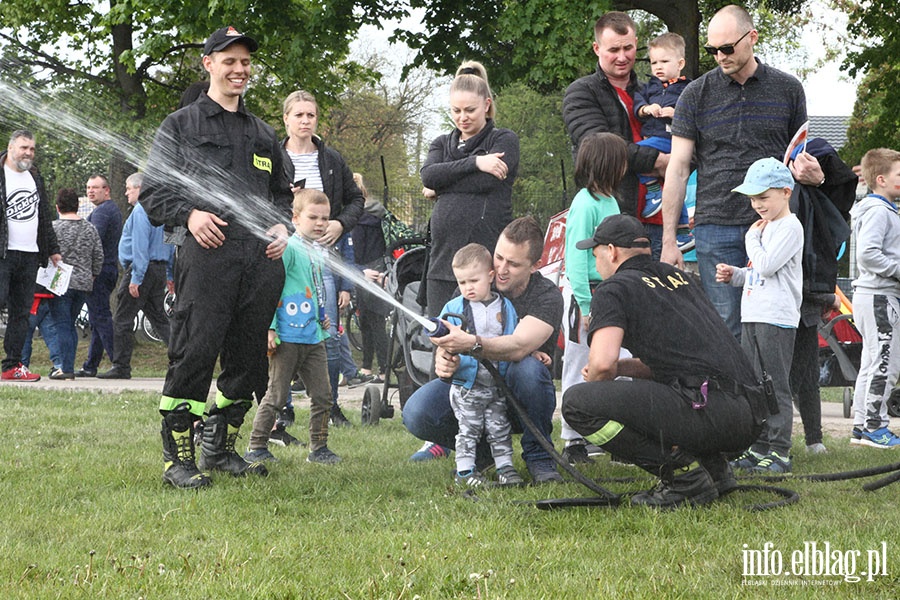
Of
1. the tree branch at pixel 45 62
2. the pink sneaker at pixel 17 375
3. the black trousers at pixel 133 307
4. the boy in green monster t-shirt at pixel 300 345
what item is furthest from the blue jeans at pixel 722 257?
the tree branch at pixel 45 62

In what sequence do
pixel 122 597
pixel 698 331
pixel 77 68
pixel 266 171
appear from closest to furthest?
1. pixel 122 597
2. pixel 698 331
3. pixel 266 171
4. pixel 77 68

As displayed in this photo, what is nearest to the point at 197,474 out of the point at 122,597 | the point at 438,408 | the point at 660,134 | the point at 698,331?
the point at 438,408

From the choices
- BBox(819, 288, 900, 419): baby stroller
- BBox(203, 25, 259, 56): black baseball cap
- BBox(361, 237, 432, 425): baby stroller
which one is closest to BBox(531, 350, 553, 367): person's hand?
BBox(361, 237, 432, 425): baby stroller

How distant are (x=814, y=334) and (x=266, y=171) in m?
3.45

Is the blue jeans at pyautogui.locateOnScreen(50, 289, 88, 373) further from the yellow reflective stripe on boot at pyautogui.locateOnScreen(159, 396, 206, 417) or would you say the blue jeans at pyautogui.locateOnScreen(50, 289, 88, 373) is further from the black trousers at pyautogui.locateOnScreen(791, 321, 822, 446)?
the black trousers at pyautogui.locateOnScreen(791, 321, 822, 446)

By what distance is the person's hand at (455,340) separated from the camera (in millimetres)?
5199

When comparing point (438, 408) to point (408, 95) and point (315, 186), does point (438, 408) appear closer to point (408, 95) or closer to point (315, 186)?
point (315, 186)

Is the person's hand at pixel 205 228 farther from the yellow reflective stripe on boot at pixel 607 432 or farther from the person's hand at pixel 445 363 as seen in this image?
the yellow reflective stripe on boot at pixel 607 432

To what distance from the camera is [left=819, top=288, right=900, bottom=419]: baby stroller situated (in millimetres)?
9234

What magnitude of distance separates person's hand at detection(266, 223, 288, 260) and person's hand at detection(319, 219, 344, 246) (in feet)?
3.68

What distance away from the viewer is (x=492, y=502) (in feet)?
16.1

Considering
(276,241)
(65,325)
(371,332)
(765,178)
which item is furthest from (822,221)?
(65,325)

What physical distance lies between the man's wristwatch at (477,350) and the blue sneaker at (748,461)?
5.62ft

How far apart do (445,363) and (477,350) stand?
0.66 feet
